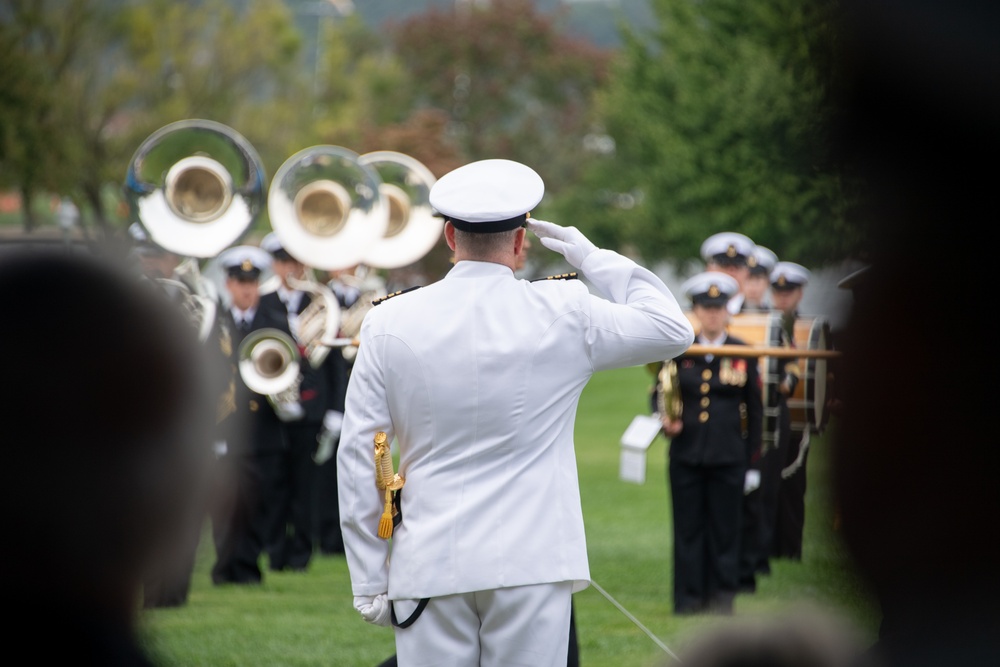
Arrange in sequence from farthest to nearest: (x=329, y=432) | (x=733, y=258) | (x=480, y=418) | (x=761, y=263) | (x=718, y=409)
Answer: (x=329, y=432), (x=761, y=263), (x=733, y=258), (x=718, y=409), (x=480, y=418)

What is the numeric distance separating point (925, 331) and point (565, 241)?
2.63 meters

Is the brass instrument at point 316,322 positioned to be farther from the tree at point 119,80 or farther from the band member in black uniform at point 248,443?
the tree at point 119,80

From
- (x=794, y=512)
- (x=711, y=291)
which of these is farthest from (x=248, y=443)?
(x=794, y=512)

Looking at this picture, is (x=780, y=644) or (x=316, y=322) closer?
(x=780, y=644)

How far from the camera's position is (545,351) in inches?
131

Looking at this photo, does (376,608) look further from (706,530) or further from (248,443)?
(248,443)

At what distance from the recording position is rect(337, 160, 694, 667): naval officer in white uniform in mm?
3279

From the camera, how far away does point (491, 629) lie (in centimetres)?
332

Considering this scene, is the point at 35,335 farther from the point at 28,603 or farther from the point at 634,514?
the point at 634,514

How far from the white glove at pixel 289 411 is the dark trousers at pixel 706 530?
281cm

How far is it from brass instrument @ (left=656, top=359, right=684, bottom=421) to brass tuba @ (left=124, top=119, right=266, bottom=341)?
287 cm

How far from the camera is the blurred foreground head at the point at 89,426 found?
102 cm

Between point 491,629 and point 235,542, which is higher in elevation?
point 491,629

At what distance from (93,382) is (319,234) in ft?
32.1
